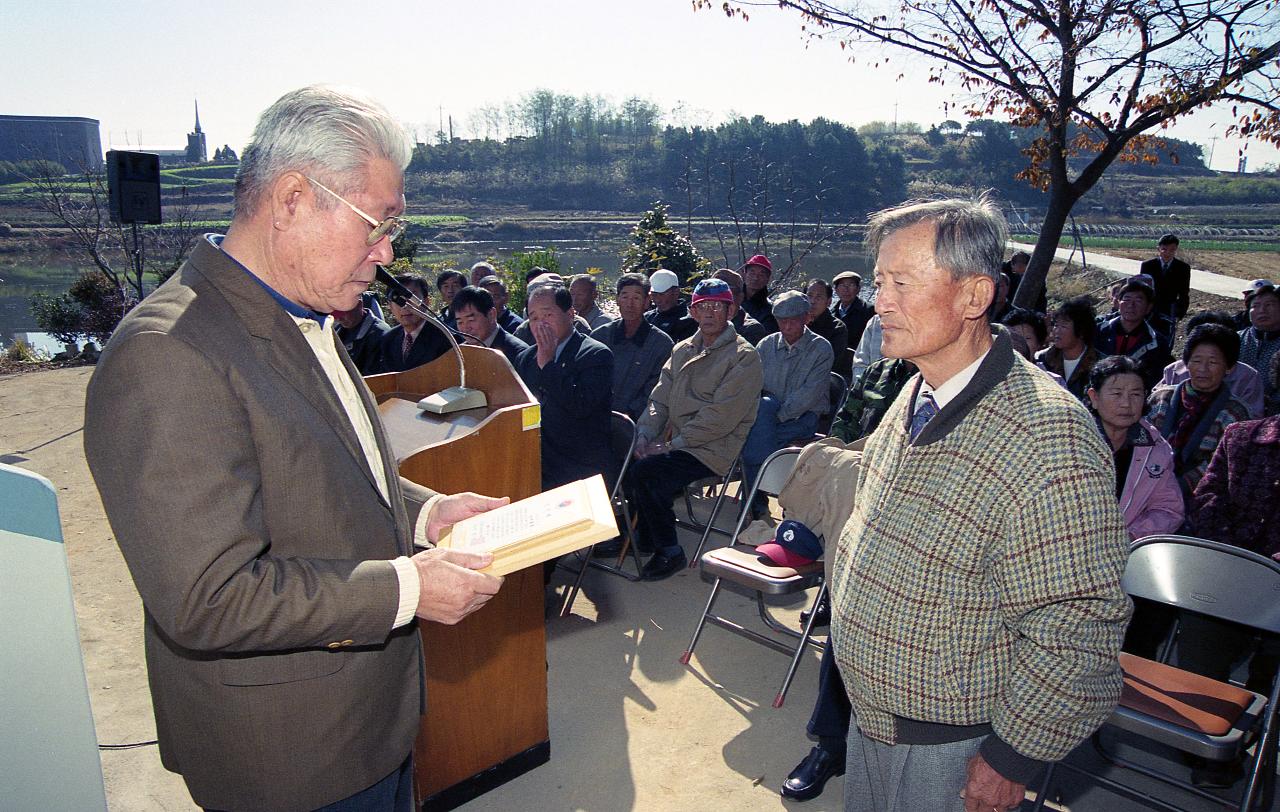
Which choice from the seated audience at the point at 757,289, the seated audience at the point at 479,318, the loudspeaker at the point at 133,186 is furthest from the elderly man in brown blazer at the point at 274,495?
the loudspeaker at the point at 133,186

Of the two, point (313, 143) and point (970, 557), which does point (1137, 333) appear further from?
point (313, 143)

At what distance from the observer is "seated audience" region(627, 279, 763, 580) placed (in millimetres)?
4621

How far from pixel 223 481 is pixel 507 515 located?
2.03ft

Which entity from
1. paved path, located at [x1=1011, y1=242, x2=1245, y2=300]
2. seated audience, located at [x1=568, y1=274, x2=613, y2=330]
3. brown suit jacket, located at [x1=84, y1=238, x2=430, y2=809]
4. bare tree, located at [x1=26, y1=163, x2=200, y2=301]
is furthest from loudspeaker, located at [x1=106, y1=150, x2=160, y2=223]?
paved path, located at [x1=1011, y1=242, x2=1245, y2=300]

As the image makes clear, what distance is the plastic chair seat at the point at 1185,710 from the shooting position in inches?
90.0

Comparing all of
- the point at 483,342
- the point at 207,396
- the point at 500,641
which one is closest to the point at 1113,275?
the point at 483,342

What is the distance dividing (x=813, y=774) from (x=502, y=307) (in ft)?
16.0

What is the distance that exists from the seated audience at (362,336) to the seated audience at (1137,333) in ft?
17.6

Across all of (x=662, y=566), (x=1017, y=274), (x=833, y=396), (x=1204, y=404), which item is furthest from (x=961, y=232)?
(x=1017, y=274)

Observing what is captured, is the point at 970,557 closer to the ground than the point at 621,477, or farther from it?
farther from it

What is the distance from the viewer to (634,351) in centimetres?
564

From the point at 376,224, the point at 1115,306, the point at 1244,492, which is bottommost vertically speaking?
the point at 1244,492

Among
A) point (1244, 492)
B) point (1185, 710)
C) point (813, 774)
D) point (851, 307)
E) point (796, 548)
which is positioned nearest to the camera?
point (1185, 710)

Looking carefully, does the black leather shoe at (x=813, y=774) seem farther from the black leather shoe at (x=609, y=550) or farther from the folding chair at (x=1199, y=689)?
the black leather shoe at (x=609, y=550)
